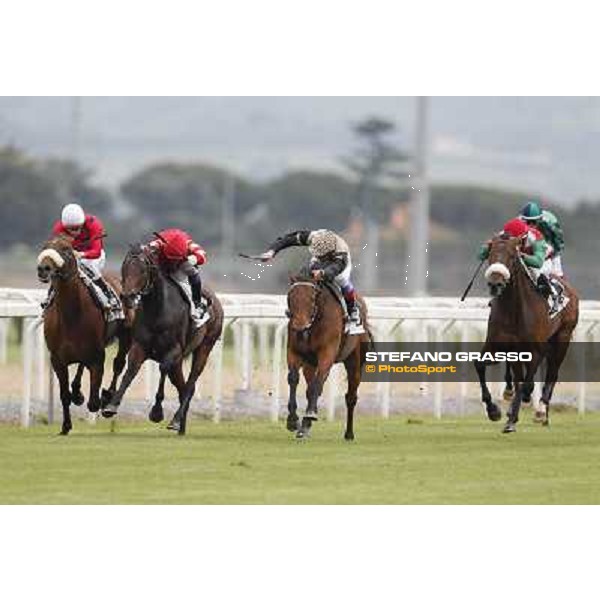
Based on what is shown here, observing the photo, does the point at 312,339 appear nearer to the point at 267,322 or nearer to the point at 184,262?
the point at 184,262

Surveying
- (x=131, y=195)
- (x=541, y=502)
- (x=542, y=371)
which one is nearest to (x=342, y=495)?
(x=541, y=502)

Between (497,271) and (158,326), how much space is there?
2.48 meters

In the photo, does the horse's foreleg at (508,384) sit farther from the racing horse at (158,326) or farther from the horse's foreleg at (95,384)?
the horse's foreleg at (95,384)

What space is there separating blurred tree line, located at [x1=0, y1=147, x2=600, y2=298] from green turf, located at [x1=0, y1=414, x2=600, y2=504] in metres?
54.9

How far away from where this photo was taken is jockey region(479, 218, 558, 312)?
59.0 ft

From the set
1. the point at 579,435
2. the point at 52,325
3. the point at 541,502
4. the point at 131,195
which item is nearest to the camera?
the point at 541,502

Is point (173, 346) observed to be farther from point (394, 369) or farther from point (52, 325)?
point (394, 369)

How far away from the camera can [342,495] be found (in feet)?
43.1

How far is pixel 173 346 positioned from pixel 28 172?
74.4m

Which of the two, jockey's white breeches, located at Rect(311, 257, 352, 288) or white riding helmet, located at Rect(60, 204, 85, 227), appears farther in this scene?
jockey's white breeches, located at Rect(311, 257, 352, 288)

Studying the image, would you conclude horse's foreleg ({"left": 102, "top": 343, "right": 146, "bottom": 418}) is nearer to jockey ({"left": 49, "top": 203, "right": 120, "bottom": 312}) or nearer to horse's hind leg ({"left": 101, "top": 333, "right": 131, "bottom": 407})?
horse's hind leg ({"left": 101, "top": 333, "right": 131, "bottom": 407})

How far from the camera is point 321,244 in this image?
17.1m

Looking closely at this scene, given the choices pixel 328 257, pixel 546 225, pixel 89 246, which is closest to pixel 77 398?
pixel 89 246

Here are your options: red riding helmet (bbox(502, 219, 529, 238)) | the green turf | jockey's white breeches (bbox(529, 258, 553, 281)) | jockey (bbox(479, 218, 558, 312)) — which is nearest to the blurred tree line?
jockey's white breeches (bbox(529, 258, 553, 281))
